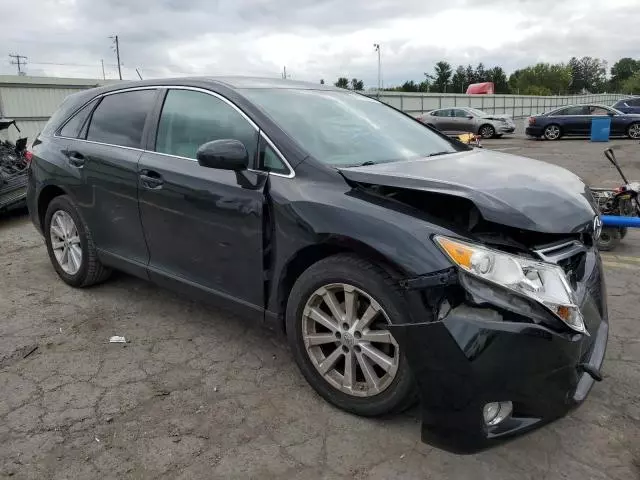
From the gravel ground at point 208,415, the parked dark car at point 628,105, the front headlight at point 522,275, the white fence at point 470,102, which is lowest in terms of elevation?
the gravel ground at point 208,415

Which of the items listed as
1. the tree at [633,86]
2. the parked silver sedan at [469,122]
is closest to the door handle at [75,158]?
the parked silver sedan at [469,122]

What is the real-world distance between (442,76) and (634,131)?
237 feet

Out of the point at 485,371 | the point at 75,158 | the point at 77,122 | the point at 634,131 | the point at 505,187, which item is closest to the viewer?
the point at 485,371

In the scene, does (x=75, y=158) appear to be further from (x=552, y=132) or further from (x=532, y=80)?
(x=532, y=80)

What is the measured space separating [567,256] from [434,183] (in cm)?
68

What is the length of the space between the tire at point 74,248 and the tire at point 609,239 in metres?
4.70

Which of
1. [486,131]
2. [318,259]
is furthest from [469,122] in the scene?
[318,259]

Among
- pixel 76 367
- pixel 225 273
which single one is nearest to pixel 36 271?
pixel 76 367

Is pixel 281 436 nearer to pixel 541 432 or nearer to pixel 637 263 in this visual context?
pixel 541 432

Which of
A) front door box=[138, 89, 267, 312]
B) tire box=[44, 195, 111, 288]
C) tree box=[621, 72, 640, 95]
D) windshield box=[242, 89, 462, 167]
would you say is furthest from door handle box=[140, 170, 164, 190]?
tree box=[621, 72, 640, 95]

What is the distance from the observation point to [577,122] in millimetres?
21938

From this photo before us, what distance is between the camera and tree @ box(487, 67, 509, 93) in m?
90.9

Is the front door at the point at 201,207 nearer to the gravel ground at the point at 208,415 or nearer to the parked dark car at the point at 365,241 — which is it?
the parked dark car at the point at 365,241

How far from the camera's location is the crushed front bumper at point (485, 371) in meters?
2.11
